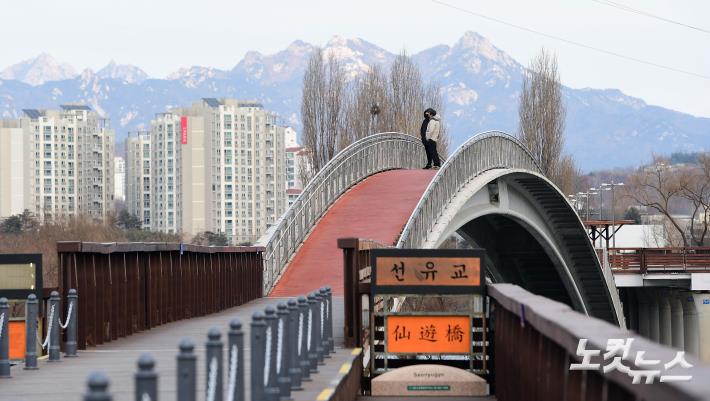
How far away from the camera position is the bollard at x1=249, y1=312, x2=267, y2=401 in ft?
33.8

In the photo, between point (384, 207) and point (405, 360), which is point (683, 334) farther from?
point (405, 360)

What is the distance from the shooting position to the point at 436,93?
334 ft

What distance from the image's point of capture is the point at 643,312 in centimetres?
9456

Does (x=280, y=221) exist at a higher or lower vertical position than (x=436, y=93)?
lower

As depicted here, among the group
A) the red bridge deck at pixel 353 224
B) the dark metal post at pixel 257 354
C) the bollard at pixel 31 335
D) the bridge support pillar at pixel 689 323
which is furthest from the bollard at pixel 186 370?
the bridge support pillar at pixel 689 323

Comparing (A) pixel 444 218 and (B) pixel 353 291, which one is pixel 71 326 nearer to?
(B) pixel 353 291

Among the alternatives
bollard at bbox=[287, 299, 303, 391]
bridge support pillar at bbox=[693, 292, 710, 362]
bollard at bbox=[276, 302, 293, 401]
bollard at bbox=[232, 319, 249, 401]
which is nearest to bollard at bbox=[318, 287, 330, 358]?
bollard at bbox=[287, 299, 303, 391]

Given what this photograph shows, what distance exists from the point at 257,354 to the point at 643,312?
8685cm

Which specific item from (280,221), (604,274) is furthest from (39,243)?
(280,221)

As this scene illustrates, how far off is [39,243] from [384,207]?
44814 mm

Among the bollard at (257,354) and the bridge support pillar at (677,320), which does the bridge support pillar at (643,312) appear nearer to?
the bridge support pillar at (677,320)

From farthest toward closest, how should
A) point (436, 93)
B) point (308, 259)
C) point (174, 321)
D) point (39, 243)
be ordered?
point (436, 93)
point (39, 243)
point (308, 259)
point (174, 321)

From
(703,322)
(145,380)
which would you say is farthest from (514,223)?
(145,380)

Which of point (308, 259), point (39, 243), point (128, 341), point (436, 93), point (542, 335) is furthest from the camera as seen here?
point (436, 93)
